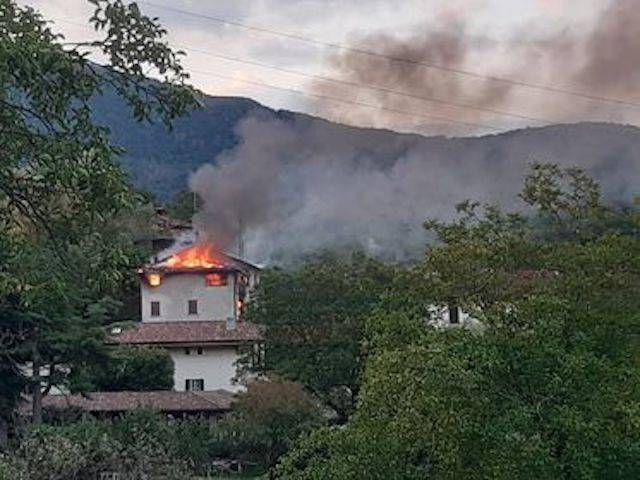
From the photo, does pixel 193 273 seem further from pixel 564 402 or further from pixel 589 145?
pixel 564 402

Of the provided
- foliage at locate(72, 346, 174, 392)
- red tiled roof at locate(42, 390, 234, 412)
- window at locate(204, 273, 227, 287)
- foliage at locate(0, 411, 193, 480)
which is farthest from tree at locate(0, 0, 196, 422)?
window at locate(204, 273, 227, 287)

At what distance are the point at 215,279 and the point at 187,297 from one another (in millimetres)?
2001

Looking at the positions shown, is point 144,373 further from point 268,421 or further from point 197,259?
point 197,259

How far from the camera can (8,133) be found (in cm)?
582

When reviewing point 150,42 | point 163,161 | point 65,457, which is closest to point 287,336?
point 65,457

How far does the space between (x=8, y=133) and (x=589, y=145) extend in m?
65.4

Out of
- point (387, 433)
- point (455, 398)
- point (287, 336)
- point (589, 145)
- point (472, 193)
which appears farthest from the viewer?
point (589, 145)

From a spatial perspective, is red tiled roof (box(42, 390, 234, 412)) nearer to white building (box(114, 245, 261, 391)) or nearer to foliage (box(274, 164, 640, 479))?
white building (box(114, 245, 261, 391))

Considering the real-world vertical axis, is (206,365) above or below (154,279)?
below

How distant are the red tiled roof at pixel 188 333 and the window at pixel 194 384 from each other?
1900 millimetres

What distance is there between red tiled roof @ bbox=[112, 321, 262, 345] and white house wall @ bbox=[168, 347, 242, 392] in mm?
587

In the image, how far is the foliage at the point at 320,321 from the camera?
35.6 meters

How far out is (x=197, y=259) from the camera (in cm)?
5647

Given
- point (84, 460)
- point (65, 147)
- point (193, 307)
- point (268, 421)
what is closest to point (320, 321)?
point (268, 421)
